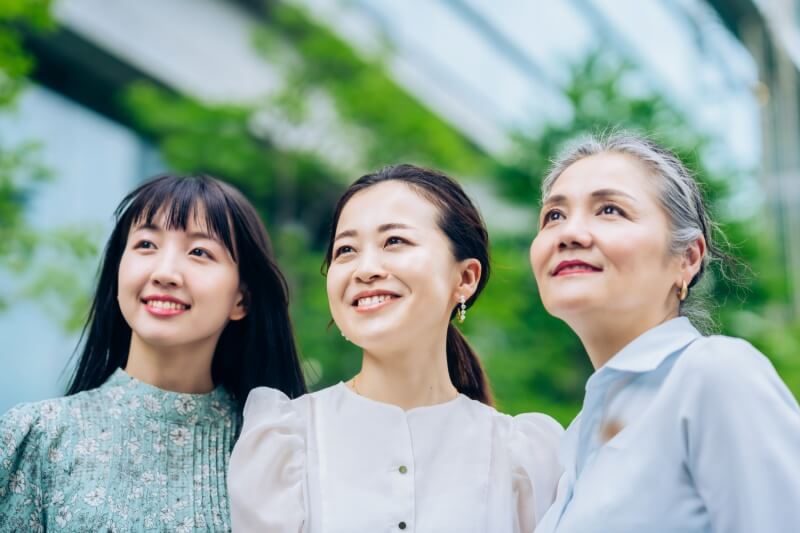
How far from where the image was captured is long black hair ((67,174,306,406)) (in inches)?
100

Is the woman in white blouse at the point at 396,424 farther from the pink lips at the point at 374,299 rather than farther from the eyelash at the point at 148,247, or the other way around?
the eyelash at the point at 148,247

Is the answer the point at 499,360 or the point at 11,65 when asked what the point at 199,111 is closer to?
the point at 499,360

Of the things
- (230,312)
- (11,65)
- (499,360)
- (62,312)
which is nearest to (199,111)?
(62,312)

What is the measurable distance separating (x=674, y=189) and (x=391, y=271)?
67cm

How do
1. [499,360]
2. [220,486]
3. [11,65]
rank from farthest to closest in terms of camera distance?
[499,360] < [11,65] < [220,486]

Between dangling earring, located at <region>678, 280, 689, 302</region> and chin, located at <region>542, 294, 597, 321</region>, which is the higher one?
dangling earring, located at <region>678, 280, 689, 302</region>

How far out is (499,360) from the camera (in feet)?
30.0

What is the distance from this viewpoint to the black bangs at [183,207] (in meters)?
2.49

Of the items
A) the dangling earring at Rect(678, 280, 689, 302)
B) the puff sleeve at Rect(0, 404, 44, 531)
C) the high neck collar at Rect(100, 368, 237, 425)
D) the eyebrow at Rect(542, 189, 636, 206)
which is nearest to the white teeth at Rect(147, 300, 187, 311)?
the high neck collar at Rect(100, 368, 237, 425)

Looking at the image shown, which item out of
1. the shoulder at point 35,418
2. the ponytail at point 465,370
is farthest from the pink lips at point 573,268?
the shoulder at point 35,418

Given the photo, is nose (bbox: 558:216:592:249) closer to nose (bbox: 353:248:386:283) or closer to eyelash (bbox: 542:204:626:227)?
eyelash (bbox: 542:204:626:227)

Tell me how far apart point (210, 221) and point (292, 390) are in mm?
543

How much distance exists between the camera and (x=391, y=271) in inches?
88.3

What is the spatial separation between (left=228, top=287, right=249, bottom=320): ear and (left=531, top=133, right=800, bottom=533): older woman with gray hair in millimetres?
894
